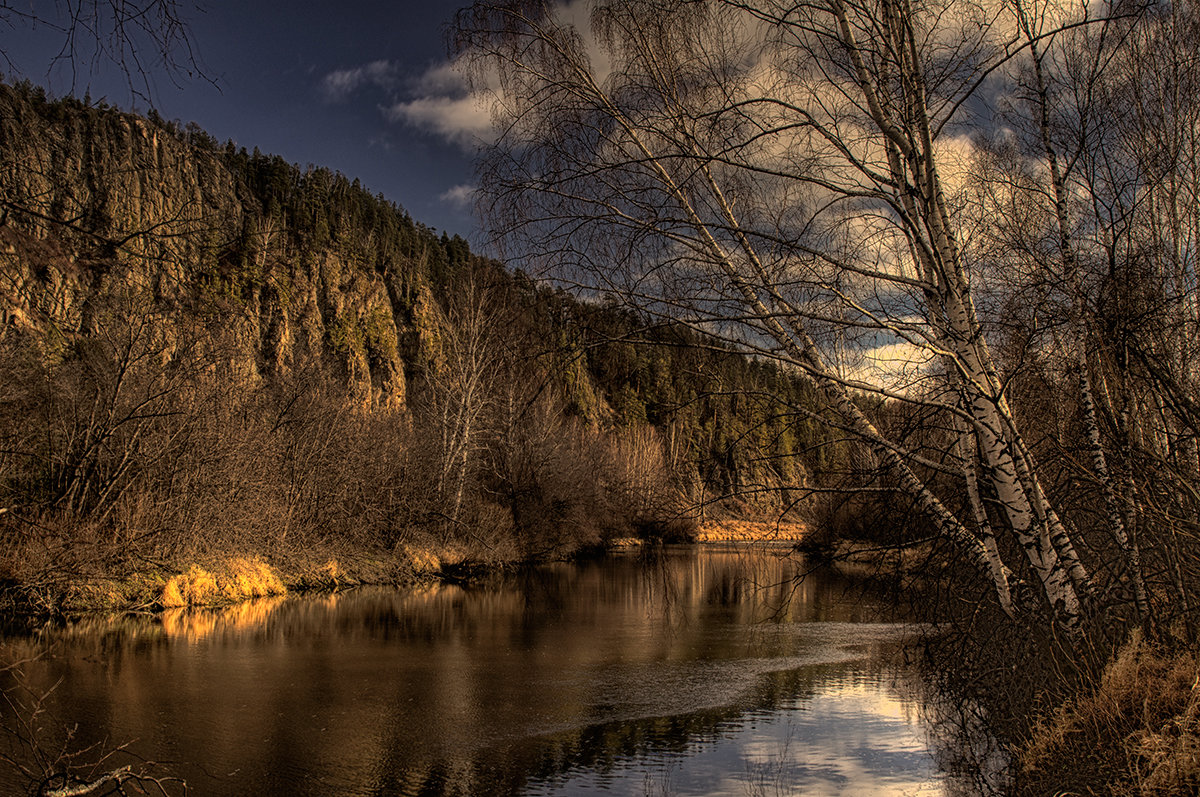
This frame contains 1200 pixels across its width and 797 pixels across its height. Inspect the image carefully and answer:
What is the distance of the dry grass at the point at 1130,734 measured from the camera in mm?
4332

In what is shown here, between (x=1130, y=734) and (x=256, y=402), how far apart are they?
785 inches

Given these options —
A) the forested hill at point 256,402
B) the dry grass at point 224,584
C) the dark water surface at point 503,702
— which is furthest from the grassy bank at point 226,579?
the dark water surface at point 503,702

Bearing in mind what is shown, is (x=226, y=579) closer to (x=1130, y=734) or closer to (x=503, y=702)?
(x=503, y=702)

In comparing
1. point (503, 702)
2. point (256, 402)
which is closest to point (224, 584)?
point (256, 402)

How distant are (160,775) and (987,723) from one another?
22.6 ft

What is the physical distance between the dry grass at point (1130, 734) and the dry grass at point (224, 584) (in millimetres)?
15256

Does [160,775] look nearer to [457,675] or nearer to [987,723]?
[457,675]

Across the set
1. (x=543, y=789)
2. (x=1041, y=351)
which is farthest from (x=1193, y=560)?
(x=543, y=789)

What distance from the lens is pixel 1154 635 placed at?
536 centimetres

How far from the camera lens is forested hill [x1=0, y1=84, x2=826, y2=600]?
3180 mm

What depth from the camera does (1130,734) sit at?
14.8 feet

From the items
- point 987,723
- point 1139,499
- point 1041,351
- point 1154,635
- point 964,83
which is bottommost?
point 987,723

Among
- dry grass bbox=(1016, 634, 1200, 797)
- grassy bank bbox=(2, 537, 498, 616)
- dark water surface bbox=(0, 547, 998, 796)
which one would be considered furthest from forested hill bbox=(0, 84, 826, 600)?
dry grass bbox=(1016, 634, 1200, 797)

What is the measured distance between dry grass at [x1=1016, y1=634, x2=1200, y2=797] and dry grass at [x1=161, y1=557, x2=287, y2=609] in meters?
15.3
